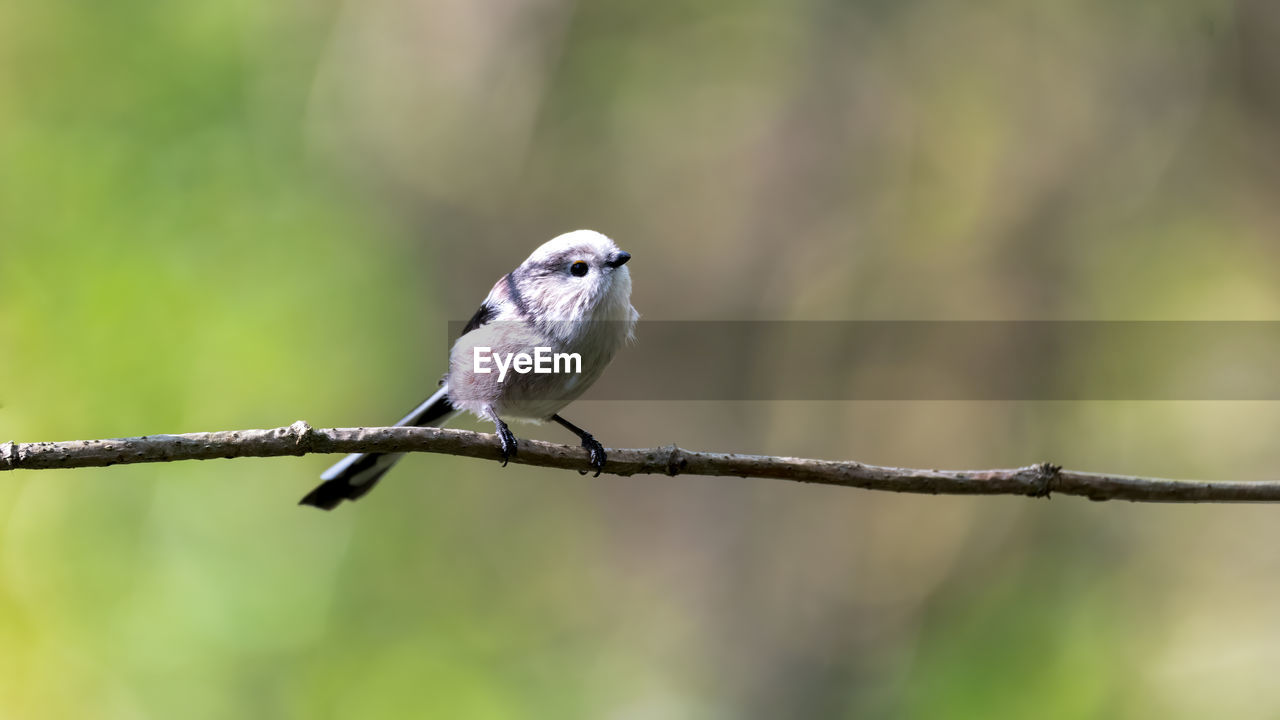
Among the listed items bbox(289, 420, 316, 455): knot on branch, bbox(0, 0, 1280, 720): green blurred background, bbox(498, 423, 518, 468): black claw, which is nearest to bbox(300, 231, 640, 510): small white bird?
bbox(498, 423, 518, 468): black claw

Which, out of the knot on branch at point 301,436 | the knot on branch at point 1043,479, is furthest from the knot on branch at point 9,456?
the knot on branch at point 1043,479

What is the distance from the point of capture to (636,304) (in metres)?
6.24

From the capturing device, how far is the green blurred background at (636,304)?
5043 millimetres

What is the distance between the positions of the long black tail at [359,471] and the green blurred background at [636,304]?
2024mm

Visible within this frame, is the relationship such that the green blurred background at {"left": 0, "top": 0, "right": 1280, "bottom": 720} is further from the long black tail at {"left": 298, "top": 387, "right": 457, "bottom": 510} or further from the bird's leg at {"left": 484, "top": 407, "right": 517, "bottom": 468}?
the bird's leg at {"left": 484, "top": 407, "right": 517, "bottom": 468}

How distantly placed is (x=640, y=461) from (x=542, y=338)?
691mm

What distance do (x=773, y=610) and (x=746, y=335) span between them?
1897 millimetres

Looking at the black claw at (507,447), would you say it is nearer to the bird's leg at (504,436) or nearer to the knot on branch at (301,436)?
the bird's leg at (504,436)

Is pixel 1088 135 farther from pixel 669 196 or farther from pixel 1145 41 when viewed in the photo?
pixel 669 196

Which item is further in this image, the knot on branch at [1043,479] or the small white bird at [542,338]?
the small white bird at [542,338]

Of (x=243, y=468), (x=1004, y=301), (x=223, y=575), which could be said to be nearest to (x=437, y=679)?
(x=223, y=575)

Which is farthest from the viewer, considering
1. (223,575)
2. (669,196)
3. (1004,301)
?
(669,196)

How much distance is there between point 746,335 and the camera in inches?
248

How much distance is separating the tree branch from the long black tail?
981 millimetres
